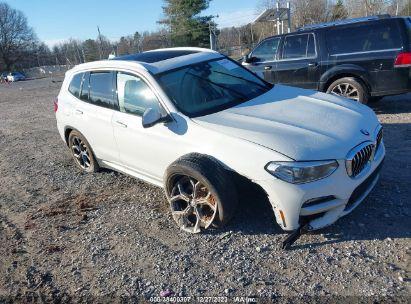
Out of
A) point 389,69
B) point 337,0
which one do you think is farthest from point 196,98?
point 337,0

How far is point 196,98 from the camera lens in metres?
4.23

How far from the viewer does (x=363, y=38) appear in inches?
285

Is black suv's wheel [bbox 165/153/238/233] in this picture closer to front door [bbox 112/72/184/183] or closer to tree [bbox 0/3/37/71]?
front door [bbox 112/72/184/183]

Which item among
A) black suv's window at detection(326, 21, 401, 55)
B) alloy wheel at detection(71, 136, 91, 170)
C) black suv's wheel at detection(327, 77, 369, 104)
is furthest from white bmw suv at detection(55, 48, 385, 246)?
black suv's window at detection(326, 21, 401, 55)

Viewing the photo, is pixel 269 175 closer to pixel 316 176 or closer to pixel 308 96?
pixel 316 176

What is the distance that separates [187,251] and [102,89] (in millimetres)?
2548

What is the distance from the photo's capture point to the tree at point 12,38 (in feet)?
249

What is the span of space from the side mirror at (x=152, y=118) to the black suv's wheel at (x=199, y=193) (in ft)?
1.58

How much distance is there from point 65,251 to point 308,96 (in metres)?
3.23

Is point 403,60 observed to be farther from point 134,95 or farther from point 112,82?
point 112,82

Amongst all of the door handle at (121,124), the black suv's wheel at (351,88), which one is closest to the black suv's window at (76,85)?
the door handle at (121,124)

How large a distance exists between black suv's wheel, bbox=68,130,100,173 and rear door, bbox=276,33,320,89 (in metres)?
4.67

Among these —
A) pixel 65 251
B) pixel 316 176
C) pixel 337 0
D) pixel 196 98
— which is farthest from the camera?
pixel 337 0

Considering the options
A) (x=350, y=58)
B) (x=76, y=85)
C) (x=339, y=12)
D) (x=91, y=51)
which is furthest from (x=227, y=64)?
(x=91, y=51)
